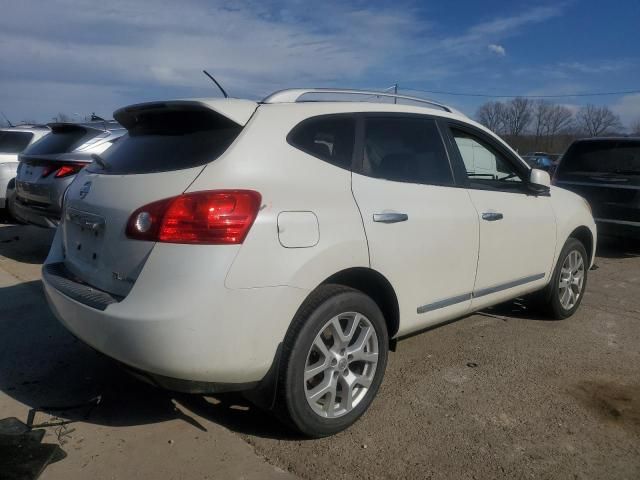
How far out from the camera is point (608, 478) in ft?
8.40

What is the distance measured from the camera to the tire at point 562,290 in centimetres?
465

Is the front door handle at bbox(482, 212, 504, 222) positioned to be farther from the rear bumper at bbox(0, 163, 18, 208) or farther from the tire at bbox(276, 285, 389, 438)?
the rear bumper at bbox(0, 163, 18, 208)

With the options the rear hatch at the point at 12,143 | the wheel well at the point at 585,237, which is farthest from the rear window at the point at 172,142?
the rear hatch at the point at 12,143

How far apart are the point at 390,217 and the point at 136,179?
1.34 meters

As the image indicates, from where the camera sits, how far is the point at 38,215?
6.15 metres

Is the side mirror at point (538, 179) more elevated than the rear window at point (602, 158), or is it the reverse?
the rear window at point (602, 158)

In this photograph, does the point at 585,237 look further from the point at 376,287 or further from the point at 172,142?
the point at 172,142

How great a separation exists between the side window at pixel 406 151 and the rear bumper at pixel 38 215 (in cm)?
417

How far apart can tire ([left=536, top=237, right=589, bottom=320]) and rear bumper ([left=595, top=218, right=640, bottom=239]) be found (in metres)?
3.47

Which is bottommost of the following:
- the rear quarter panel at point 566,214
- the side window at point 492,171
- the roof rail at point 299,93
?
the rear quarter panel at point 566,214

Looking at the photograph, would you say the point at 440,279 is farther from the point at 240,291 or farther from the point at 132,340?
the point at 132,340

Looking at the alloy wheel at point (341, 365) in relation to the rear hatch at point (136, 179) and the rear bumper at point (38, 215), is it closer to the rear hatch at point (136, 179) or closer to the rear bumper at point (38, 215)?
the rear hatch at point (136, 179)

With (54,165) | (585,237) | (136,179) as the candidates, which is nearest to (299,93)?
(136,179)

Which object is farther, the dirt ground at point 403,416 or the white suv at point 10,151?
the white suv at point 10,151
